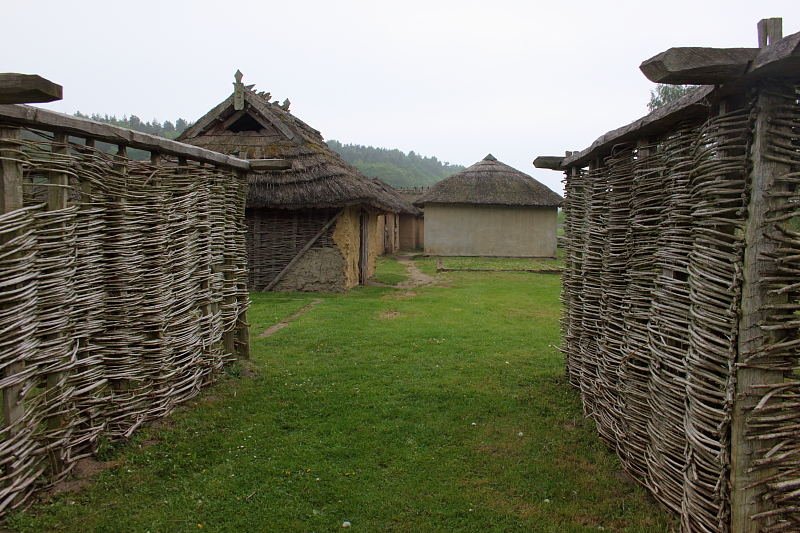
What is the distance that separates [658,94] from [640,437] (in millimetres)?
38186

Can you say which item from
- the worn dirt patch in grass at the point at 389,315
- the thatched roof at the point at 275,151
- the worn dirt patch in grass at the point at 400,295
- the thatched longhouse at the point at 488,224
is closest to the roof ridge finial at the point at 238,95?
the thatched roof at the point at 275,151

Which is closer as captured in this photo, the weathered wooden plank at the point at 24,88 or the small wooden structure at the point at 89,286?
the weathered wooden plank at the point at 24,88

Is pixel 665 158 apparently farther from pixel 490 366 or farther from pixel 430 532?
pixel 490 366

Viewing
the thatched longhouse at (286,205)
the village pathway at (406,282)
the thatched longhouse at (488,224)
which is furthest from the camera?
the thatched longhouse at (488,224)

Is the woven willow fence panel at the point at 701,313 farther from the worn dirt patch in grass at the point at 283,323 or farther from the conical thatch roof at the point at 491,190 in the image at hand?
the conical thatch roof at the point at 491,190

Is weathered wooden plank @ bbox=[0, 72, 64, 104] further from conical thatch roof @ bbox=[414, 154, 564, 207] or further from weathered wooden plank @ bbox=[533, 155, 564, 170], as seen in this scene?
conical thatch roof @ bbox=[414, 154, 564, 207]

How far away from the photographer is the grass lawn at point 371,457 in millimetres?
3098

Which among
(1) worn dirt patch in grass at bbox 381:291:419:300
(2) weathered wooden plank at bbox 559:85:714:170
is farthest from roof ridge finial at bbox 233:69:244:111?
(2) weathered wooden plank at bbox 559:85:714:170

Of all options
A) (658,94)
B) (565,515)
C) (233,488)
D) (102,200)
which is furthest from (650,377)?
(658,94)

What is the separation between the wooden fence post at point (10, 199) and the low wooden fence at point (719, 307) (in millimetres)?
3722

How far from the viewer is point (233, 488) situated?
3.43 metres

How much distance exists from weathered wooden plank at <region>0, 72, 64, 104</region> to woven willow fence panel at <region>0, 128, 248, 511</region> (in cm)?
43

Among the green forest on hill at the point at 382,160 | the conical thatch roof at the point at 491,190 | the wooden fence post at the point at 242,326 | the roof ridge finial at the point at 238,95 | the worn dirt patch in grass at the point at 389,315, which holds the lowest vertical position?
the worn dirt patch in grass at the point at 389,315

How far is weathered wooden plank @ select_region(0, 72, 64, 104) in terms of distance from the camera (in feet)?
8.45
